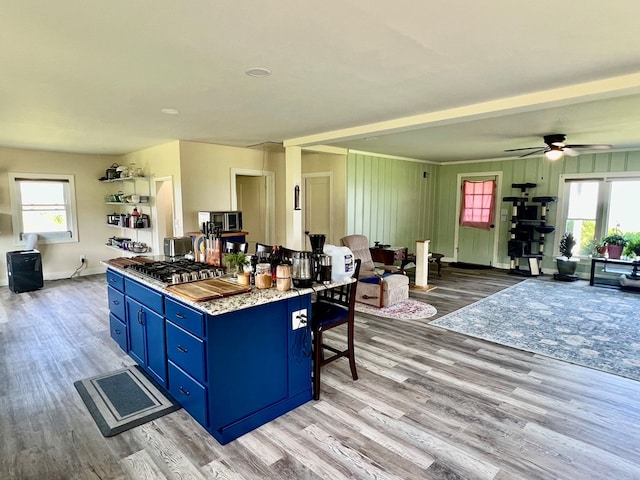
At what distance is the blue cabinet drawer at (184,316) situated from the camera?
2289mm

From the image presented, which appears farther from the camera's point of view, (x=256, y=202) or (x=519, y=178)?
(x=519, y=178)

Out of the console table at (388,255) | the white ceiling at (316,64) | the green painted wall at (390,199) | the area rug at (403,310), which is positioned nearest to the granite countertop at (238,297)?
the white ceiling at (316,64)

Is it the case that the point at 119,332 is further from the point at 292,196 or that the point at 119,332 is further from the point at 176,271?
the point at 292,196

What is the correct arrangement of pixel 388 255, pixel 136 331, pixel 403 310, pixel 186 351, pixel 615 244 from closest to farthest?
1. pixel 186 351
2. pixel 136 331
3. pixel 403 310
4. pixel 388 255
5. pixel 615 244

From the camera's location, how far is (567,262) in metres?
7.11

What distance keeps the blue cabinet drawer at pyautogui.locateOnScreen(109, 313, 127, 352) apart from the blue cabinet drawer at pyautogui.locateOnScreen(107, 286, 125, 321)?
0.07m

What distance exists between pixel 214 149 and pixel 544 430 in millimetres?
5571

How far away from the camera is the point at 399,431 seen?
2484 mm

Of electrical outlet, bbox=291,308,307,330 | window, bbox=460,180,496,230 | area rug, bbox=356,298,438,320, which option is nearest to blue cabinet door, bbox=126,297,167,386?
electrical outlet, bbox=291,308,307,330

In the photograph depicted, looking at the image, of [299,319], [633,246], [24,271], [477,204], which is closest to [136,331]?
[299,319]

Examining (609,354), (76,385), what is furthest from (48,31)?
(609,354)

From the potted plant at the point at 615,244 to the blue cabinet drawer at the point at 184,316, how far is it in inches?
293

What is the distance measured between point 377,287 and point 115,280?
10.8ft

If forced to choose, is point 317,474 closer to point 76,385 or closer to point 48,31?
point 76,385
